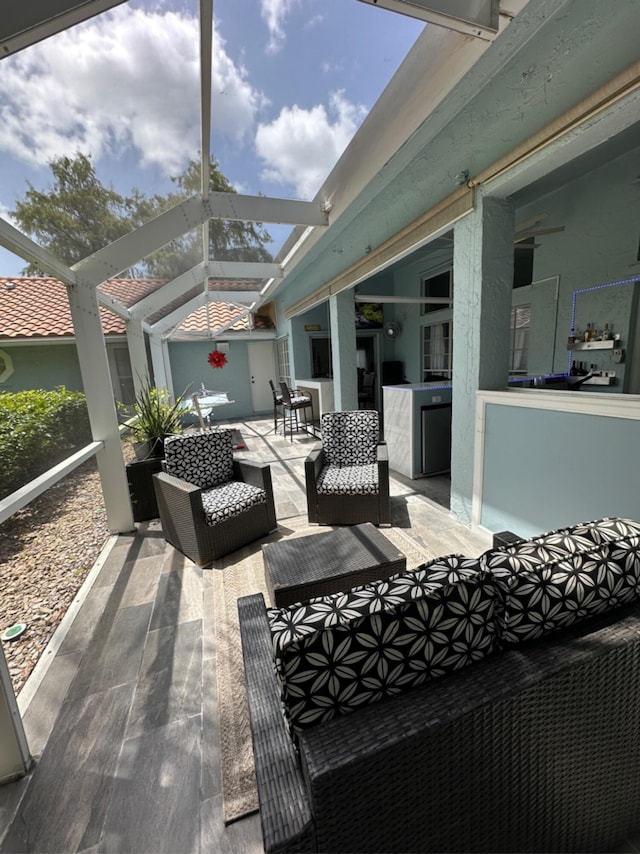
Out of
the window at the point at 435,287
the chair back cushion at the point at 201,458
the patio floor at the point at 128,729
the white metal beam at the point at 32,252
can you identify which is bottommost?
the patio floor at the point at 128,729

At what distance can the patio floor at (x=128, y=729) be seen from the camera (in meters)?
1.18

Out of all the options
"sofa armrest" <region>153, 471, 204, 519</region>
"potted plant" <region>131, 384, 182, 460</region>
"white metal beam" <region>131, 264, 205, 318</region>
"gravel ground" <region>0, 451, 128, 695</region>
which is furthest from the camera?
"white metal beam" <region>131, 264, 205, 318</region>

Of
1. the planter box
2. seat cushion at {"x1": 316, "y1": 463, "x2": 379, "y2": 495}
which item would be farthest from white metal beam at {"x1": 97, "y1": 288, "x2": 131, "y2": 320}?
seat cushion at {"x1": 316, "y1": 463, "x2": 379, "y2": 495}

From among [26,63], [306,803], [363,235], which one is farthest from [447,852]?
[363,235]

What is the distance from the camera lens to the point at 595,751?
3.14 ft

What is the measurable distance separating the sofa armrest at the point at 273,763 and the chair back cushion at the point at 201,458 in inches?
82.3

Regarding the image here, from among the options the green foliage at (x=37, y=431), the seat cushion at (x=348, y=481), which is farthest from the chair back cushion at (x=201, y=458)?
the seat cushion at (x=348, y=481)

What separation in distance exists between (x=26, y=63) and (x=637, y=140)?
4.78 m

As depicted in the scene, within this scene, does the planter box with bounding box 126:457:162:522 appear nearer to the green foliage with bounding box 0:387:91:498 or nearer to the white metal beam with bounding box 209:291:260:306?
the green foliage with bounding box 0:387:91:498

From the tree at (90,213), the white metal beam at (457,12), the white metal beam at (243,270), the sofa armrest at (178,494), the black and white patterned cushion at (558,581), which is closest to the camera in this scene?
the black and white patterned cushion at (558,581)

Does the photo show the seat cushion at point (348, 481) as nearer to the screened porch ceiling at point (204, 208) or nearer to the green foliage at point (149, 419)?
the green foliage at point (149, 419)

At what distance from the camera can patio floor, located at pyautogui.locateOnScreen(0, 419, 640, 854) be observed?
1.18 metres

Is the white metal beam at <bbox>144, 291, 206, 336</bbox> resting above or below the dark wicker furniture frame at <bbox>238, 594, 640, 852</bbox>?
above

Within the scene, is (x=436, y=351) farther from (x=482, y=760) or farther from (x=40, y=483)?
(x=482, y=760)
